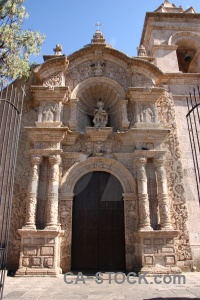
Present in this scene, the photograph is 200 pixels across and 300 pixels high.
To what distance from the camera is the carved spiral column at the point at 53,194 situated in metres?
7.82

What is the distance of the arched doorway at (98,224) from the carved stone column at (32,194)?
1353 millimetres

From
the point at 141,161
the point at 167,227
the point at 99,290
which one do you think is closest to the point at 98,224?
the point at 167,227

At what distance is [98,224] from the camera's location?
8.39 metres

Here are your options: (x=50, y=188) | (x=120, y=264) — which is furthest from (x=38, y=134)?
(x=120, y=264)

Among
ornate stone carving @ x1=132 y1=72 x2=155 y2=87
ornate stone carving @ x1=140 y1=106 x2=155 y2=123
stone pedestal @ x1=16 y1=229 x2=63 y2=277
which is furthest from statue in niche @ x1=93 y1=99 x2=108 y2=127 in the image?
stone pedestal @ x1=16 y1=229 x2=63 y2=277

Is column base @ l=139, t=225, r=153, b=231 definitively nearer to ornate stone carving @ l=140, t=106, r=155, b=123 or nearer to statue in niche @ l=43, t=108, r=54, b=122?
ornate stone carving @ l=140, t=106, r=155, b=123

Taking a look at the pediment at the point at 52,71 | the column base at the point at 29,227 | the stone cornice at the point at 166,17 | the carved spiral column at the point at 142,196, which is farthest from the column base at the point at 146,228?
the stone cornice at the point at 166,17

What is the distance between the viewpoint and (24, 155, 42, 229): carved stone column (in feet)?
25.4

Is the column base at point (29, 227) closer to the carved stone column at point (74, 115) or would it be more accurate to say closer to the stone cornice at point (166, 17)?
the carved stone column at point (74, 115)

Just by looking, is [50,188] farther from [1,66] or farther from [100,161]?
[1,66]

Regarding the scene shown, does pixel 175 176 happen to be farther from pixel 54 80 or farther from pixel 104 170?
pixel 54 80

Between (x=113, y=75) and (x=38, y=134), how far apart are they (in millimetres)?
3967

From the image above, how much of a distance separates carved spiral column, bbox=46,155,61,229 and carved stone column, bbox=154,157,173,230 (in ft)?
10.8

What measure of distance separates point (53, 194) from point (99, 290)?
11.7 feet
